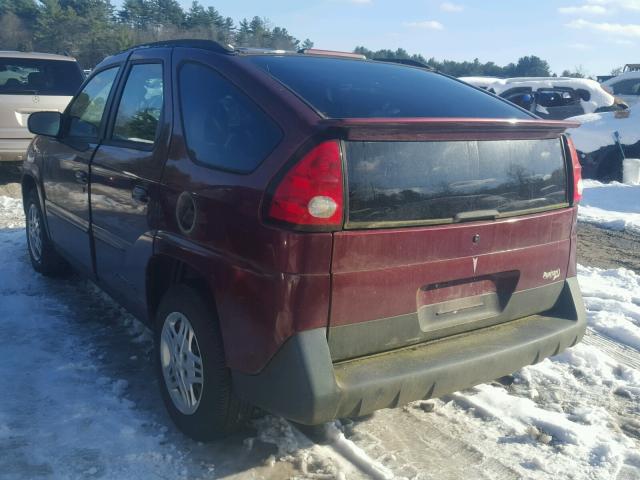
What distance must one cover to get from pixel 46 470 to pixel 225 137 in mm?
1667

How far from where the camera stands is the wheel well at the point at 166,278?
303cm

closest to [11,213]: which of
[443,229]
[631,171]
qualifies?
[443,229]

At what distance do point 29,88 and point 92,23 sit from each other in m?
49.9

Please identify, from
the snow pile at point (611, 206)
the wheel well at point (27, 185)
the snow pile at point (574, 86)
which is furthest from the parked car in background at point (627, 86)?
the wheel well at point (27, 185)

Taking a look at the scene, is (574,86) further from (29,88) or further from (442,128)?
(442,128)

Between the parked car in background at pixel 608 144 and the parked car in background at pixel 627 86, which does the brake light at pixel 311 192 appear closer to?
the parked car in background at pixel 608 144

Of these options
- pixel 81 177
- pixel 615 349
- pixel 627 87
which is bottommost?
pixel 615 349

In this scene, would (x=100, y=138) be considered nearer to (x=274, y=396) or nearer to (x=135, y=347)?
(x=135, y=347)

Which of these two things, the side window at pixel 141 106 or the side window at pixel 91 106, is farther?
the side window at pixel 91 106

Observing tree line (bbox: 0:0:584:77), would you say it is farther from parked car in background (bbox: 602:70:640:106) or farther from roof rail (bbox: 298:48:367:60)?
roof rail (bbox: 298:48:367:60)

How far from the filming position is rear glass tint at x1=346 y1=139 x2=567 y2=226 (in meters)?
2.58

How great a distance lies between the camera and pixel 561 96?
1491 cm

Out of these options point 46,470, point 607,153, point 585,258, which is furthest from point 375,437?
point 607,153

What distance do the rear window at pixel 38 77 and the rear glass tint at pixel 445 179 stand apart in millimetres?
8074
